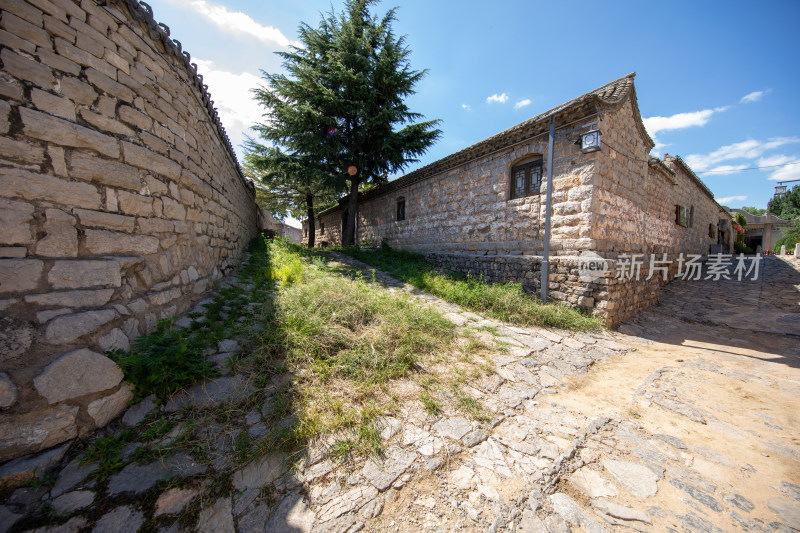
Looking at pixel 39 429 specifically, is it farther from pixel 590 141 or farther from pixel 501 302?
pixel 590 141

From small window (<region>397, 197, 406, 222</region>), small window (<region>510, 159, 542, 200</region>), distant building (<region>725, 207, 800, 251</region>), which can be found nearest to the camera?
small window (<region>510, 159, 542, 200</region>)

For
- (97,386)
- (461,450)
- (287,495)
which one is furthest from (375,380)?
(97,386)

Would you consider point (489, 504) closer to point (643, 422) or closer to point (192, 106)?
point (643, 422)

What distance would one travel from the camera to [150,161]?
2666mm

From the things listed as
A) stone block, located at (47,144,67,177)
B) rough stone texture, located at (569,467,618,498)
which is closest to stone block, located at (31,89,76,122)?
stone block, located at (47,144,67,177)

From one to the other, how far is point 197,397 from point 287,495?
46.1 inches

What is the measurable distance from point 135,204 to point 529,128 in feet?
22.6

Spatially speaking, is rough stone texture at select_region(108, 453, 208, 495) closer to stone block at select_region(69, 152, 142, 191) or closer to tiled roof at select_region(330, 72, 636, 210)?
stone block at select_region(69, 152, 142, 191)

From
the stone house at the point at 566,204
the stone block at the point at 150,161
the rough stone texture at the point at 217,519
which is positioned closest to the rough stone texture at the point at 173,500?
the rough stone texture at the point at 217,519

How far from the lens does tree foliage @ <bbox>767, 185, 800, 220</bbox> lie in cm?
3064

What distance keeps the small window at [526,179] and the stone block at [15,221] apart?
722cm

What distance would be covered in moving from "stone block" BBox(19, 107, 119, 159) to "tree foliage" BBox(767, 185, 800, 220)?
53670 mm

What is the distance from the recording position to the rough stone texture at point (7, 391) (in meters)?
1.64

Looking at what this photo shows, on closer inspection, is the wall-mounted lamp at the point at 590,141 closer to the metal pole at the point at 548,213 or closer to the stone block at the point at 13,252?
the metal pole at the point at 548,213
